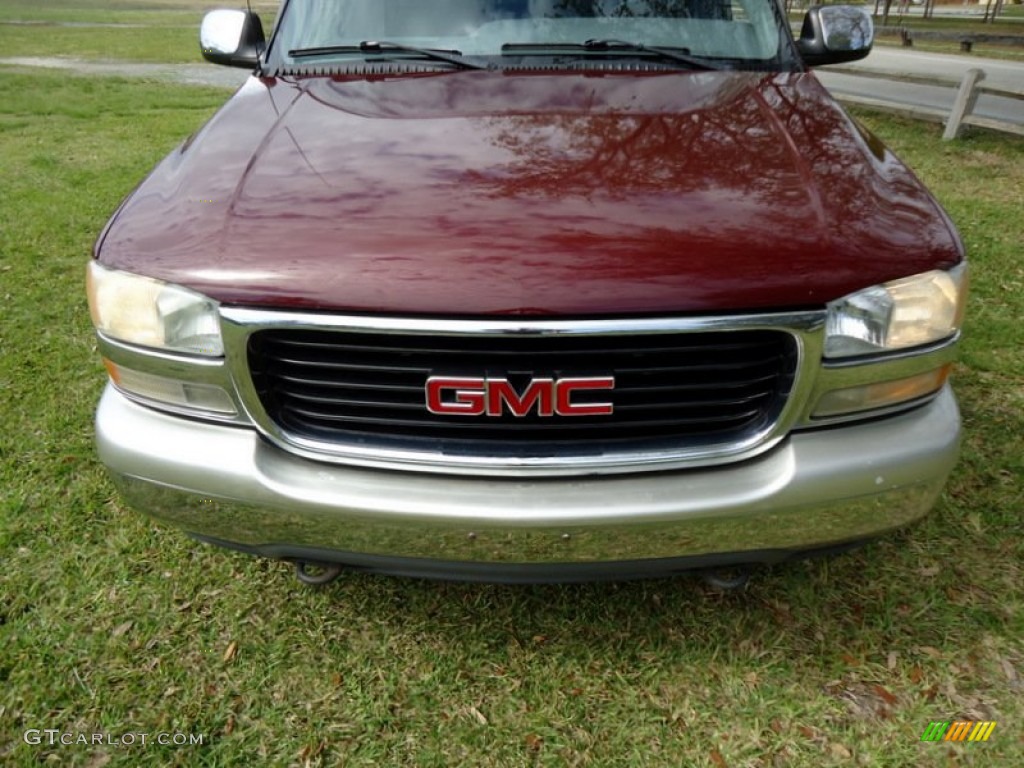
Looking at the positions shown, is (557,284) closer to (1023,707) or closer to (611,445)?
(611,445)

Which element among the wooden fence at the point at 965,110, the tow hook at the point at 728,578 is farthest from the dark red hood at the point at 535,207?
the wooden fence at the point at 965,110

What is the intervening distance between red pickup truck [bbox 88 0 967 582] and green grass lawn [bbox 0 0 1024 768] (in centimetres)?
45

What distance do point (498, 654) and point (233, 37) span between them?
2.52 metres

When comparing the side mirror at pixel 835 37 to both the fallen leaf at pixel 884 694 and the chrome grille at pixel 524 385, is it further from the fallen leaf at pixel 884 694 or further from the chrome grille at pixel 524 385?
the fallen leaf at pixel 884 694

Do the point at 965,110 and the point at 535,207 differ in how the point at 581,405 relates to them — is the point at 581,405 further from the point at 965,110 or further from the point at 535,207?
the point at 965,110

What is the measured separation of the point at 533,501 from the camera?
1704 millimetres

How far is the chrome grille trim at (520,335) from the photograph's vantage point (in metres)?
1.58

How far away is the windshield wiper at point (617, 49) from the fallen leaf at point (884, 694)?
6.02 feet

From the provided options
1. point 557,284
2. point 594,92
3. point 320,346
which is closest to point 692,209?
point 557,284

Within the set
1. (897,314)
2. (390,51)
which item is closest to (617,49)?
(390,51)

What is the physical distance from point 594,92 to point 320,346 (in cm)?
112

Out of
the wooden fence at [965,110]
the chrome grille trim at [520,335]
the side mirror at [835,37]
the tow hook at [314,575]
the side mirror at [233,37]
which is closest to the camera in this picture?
the chrome grille trim at [520,335]

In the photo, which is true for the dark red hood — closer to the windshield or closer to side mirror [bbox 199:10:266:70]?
the windshield

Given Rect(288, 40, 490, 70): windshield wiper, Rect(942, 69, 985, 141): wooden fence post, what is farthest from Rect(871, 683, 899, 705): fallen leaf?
Rect(942, 69, 985, 141): wooden fence post
